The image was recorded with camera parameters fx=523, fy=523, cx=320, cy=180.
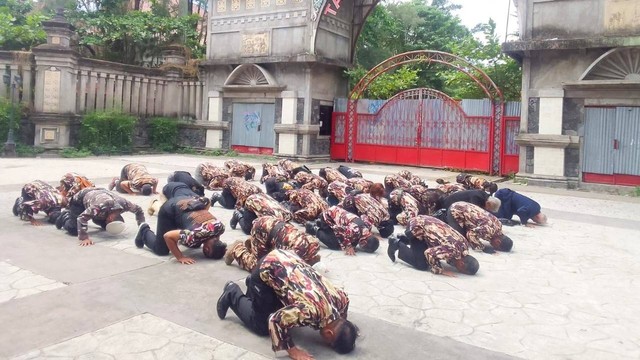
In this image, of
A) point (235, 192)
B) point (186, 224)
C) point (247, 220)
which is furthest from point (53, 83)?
point (186, 224)

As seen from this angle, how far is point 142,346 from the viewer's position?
3246 mm

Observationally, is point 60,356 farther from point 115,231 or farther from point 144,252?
point 115,231

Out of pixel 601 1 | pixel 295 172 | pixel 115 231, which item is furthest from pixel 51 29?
pixel 601 1

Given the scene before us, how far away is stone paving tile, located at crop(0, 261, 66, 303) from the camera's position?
4.09 meters

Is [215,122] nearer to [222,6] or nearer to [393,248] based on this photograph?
[222,6]

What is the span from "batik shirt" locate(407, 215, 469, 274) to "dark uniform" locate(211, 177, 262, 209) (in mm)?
2925

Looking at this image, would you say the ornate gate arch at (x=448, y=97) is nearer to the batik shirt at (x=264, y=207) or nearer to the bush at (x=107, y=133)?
the bush at (x=107, y=133)

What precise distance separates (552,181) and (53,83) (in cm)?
1458

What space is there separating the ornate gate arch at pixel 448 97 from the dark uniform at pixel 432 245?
32.7ft

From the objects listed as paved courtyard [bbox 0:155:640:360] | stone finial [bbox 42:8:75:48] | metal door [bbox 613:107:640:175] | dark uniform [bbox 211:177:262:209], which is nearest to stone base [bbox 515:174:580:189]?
metal door [bbox 613:107:640:175]

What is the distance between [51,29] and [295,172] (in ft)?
36.0

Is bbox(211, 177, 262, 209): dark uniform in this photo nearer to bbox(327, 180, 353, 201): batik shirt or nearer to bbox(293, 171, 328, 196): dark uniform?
bbox(293, 171, 328, 196): dark uniform

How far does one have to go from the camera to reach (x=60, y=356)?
308 centimetres

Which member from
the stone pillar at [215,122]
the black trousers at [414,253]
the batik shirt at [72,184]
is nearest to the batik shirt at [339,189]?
the black trousers at [414,253]
